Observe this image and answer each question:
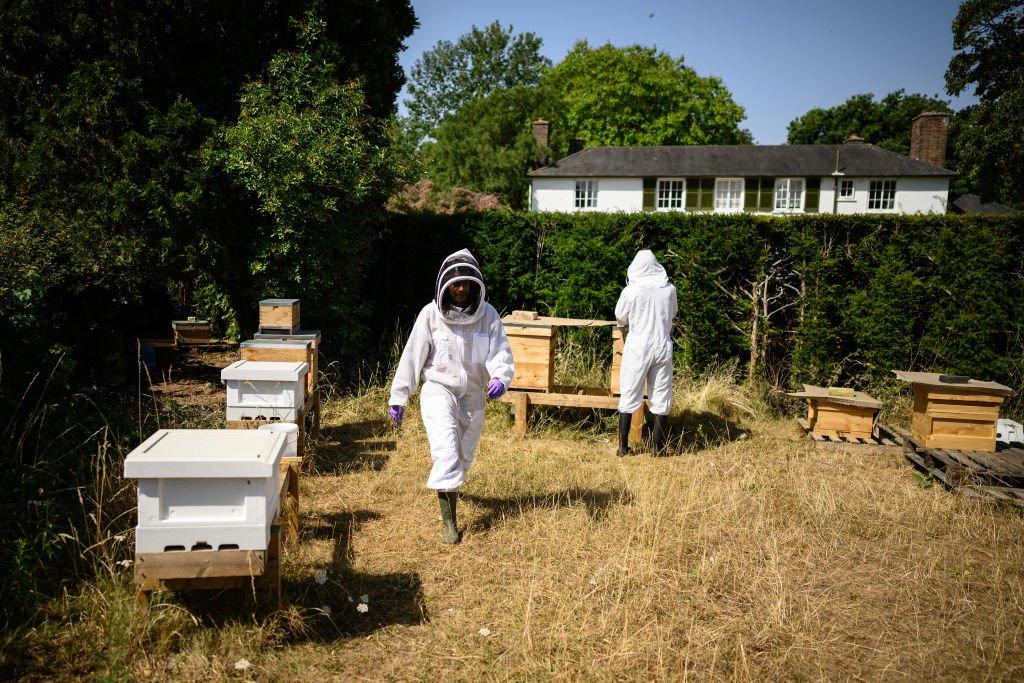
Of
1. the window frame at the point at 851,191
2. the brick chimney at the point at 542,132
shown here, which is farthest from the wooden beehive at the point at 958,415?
the brick chimney at the point at 542,132

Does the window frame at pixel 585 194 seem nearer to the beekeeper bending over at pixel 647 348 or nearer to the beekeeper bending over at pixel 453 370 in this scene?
the beekeeper bending over at pixel 647 348

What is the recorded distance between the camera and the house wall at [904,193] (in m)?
33.2

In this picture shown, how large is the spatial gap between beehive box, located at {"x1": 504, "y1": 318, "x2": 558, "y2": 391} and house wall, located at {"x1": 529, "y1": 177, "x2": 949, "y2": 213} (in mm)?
26101

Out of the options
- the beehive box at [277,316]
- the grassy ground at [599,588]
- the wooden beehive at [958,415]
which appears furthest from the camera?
the beehive box at [277,316]

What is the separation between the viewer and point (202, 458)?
10.7 ft

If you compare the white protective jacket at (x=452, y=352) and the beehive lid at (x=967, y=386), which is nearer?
the white protective jacket at (x=452, y=352)

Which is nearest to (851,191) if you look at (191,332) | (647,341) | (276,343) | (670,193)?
(670,193)

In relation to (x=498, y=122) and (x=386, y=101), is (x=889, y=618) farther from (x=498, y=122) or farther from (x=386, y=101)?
(x=498, y=122)

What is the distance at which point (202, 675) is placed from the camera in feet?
10.7

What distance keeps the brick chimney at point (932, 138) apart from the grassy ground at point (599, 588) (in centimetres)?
3329

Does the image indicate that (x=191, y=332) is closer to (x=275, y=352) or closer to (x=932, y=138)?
(x=275, y=352)

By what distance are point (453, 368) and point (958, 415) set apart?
514 cm

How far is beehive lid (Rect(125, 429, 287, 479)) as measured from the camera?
125 inches

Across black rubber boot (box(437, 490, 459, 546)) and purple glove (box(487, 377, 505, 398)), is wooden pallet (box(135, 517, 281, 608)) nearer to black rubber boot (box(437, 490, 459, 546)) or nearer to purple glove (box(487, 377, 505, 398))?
black rubber boot (box(437, 490, 459, 546))
